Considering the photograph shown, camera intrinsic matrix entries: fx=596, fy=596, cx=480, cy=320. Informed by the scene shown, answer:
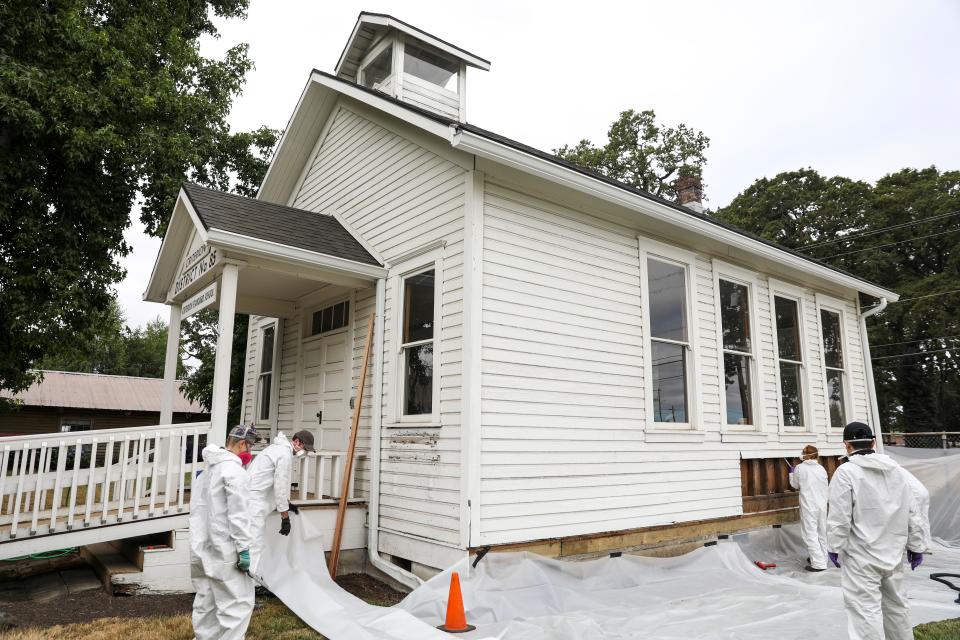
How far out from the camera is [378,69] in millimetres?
11469

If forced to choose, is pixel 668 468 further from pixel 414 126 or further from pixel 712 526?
pixel 414 126

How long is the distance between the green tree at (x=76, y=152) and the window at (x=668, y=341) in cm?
1152

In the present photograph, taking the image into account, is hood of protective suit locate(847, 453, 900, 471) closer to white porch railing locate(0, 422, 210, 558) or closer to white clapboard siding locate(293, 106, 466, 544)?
white clapboard siding locate(293, 106, 466, 544)

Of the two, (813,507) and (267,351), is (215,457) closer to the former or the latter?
(267,351)

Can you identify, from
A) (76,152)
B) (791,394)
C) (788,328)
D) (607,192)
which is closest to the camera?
(607,192)

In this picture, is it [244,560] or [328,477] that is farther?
[328,477]

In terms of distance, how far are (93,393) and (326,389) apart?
33.0 m

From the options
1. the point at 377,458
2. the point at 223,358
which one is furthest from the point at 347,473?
the point at 223,358

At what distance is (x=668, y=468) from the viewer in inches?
320

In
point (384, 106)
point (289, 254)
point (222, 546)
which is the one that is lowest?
point (222, 546)

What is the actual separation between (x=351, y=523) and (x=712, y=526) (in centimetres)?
511

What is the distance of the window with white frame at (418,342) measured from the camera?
23.4 ft

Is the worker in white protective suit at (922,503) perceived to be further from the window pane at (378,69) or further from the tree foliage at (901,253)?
the tree foliage at (901,253)

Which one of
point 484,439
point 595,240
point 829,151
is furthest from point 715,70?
point 829,151
